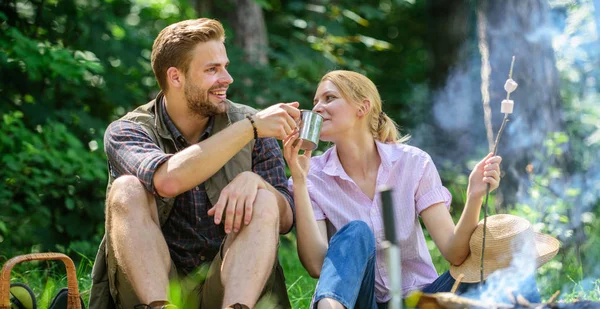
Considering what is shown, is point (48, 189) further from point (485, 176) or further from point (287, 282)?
point (485, 176)

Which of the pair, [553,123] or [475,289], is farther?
[553,123]

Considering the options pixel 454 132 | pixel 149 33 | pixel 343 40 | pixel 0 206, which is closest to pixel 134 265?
pixel 0 206

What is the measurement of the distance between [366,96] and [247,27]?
11.5 ft

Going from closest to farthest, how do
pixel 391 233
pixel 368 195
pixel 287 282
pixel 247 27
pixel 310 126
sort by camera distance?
pixel 391 233 → pixel 310 126 → pixel 368 195 → pixel 287 282 → pixel 247 27

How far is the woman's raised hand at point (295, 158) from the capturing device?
292cm

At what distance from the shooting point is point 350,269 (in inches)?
104

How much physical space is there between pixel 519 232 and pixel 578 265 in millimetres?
1789

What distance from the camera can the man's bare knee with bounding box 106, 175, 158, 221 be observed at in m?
2.68

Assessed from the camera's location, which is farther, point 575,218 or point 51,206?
point 51,206

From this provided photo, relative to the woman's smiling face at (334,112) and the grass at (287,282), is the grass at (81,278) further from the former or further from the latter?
the woman's smiling face at (334,112)

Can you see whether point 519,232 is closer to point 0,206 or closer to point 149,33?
point 0,206

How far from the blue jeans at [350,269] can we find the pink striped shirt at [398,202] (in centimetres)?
27

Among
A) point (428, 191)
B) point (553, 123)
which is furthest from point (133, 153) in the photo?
point (553, 123)

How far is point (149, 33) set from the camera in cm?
602
